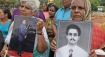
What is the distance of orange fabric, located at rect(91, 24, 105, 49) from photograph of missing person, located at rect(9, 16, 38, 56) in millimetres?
661

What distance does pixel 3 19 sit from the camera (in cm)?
567

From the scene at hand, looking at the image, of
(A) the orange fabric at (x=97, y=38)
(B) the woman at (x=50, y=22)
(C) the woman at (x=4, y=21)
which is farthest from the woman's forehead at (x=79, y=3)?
(C) the woman at (x=4, y=21)

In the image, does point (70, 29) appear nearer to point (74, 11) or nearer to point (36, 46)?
point (74, 11)

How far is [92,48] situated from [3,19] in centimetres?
330

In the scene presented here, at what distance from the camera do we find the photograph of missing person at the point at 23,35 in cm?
299

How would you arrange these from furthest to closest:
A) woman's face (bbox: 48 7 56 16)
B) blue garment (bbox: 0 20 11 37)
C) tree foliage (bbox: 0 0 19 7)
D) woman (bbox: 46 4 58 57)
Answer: tree foliage (bbox: 0 0 19 7), woman's face (bbox: 48 7 56 16), blue garment (bbox: 0 20 11 37), woman (bbox: 46 4 58 57)

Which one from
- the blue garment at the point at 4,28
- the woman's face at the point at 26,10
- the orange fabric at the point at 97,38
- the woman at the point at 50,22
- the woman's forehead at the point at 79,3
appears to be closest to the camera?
the orange fabric at the point at 97,38

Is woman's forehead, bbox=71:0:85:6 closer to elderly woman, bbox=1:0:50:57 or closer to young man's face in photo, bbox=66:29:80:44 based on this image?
young man's face in photo, bbox=66:29:80:44

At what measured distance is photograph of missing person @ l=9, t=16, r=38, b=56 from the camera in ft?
9.82

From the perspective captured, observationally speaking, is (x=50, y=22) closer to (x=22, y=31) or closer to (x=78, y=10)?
(x=22, y=31)

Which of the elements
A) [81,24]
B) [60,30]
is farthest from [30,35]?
[81,24]

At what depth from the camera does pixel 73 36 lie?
263cm

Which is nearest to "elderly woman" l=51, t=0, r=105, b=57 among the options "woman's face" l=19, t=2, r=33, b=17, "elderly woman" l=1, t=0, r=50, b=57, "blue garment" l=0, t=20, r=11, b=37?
"elderly woman" l=1, t=0, r=50, b=57

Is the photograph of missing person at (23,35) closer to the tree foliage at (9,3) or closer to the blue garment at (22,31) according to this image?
the blue garment at (22,31)
